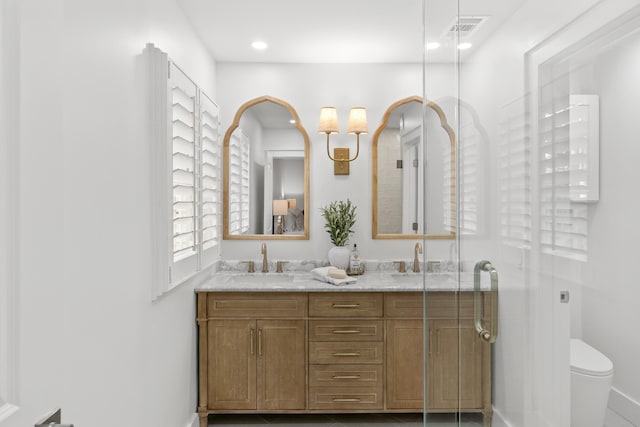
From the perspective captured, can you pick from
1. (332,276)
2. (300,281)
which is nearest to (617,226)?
(332,276)

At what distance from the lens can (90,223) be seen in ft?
4.84

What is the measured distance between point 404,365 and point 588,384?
2.04 metres

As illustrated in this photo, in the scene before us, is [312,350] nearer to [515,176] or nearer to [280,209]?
[280,209]

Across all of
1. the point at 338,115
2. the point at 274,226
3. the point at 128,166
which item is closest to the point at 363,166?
the point at 338,115

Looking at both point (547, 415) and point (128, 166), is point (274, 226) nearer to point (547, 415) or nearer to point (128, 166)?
point (128, 166)

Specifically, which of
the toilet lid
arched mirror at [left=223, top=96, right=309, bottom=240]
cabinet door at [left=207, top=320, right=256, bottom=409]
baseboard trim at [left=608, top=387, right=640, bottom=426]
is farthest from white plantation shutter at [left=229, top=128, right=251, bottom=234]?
baseboard trim at [left=608, top=387, right=640, bottom=426]

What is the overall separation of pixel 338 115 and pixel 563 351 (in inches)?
107

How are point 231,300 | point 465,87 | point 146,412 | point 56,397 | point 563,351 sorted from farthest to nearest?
1. point 231,300
2. point 146,412
3. point 465,87
4. point 563,351
5. point 56,397

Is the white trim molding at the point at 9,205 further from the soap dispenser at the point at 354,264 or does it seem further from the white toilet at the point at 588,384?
the soap dispenser at the point at 354,264

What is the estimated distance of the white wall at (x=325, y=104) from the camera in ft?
11.5

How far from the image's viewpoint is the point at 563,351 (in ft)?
3.44

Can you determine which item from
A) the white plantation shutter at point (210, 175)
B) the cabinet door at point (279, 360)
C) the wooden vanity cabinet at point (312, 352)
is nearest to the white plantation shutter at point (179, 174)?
the white plantation shutter at point (210, 175)

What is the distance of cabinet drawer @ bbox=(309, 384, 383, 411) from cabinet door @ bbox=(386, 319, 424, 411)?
9 centimetres

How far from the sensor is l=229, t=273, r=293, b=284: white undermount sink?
3.13 m
